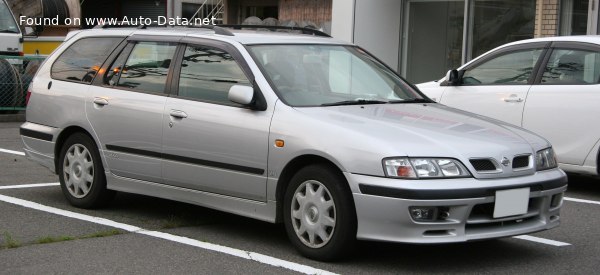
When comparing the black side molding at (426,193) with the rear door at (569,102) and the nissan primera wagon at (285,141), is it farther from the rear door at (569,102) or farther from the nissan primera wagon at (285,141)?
the rear door at (569,102)

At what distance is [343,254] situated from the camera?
587cm

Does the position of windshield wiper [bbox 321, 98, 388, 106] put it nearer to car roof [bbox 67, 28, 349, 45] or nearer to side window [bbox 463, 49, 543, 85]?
car roof [bbox 67, 28, 349, 45]

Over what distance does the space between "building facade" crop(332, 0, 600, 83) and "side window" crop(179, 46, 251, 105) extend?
9.17 meters

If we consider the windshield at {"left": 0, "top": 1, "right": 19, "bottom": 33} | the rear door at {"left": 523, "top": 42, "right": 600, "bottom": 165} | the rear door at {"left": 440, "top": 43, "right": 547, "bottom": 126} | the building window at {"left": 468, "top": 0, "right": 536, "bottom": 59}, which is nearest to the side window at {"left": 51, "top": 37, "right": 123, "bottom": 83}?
the rear door at {"left": 440, "top": 43, "right": 547, "bottom": 126}

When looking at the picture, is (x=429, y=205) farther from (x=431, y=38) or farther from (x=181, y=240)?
(x=431, y=38)

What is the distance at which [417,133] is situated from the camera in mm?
5859

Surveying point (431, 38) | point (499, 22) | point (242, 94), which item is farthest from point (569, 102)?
point (431, 38)

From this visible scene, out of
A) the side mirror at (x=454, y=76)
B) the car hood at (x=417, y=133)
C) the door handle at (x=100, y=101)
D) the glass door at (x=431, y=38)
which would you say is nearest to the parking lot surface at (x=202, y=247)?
the car hood at (x=417, y=133)

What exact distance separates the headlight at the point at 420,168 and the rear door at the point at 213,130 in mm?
1018

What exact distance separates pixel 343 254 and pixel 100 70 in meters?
2.96

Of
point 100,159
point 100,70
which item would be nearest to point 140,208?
point 100,159

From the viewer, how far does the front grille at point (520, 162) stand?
5933 mm

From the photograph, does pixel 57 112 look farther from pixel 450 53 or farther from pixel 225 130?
pixel 450 53

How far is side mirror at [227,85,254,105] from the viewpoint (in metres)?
6.31
